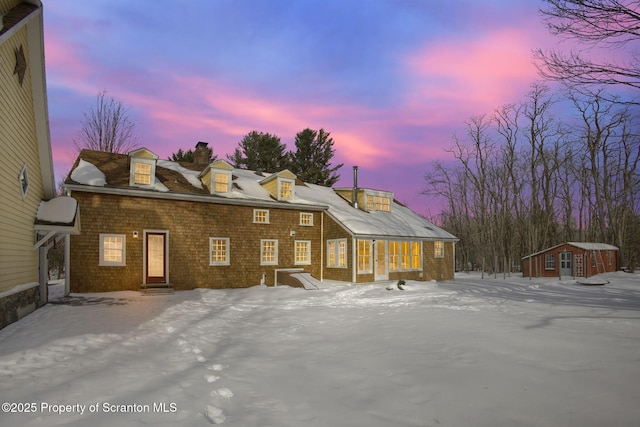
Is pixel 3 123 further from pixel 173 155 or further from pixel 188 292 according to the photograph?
pixel 173 155

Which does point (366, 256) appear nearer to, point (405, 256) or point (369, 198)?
point (405, 256)

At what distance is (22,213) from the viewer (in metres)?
10.0

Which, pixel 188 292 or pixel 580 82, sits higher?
pixel 580 82

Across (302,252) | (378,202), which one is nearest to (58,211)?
(302,252)

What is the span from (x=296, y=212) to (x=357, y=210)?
4.59m

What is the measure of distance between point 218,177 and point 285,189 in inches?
144

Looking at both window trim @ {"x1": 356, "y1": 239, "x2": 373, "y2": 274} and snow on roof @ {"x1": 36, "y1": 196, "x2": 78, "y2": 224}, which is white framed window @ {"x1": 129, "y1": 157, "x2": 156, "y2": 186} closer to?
snow on roof @ {"x1": 36, "y1": 196, "x2": 78, "y2": 224}

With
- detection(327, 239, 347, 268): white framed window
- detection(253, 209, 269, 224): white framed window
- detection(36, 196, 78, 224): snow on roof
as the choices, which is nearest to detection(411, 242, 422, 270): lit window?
detection(327, 239, 347, 268): white framed window

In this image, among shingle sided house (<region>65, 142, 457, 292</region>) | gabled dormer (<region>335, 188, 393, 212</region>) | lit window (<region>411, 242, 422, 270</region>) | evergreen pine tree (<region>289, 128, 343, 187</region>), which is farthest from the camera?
evergreen pine tree (<region>289, 128, 343, 187</region>)

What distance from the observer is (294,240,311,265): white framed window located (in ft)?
64.5

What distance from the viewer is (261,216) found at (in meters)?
18.7

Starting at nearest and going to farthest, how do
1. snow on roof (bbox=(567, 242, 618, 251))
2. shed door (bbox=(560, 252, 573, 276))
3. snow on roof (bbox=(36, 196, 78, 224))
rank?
snow on roof (bbox=(36, 196, 78, 224))
snow on roof (bbox=(567, 242, 618, 251))
shed door (bbox=(560, 252, 573, 276))

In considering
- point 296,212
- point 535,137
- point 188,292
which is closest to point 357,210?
point 296,212

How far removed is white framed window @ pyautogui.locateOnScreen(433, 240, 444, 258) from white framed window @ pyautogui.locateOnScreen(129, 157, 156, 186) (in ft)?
53.8
